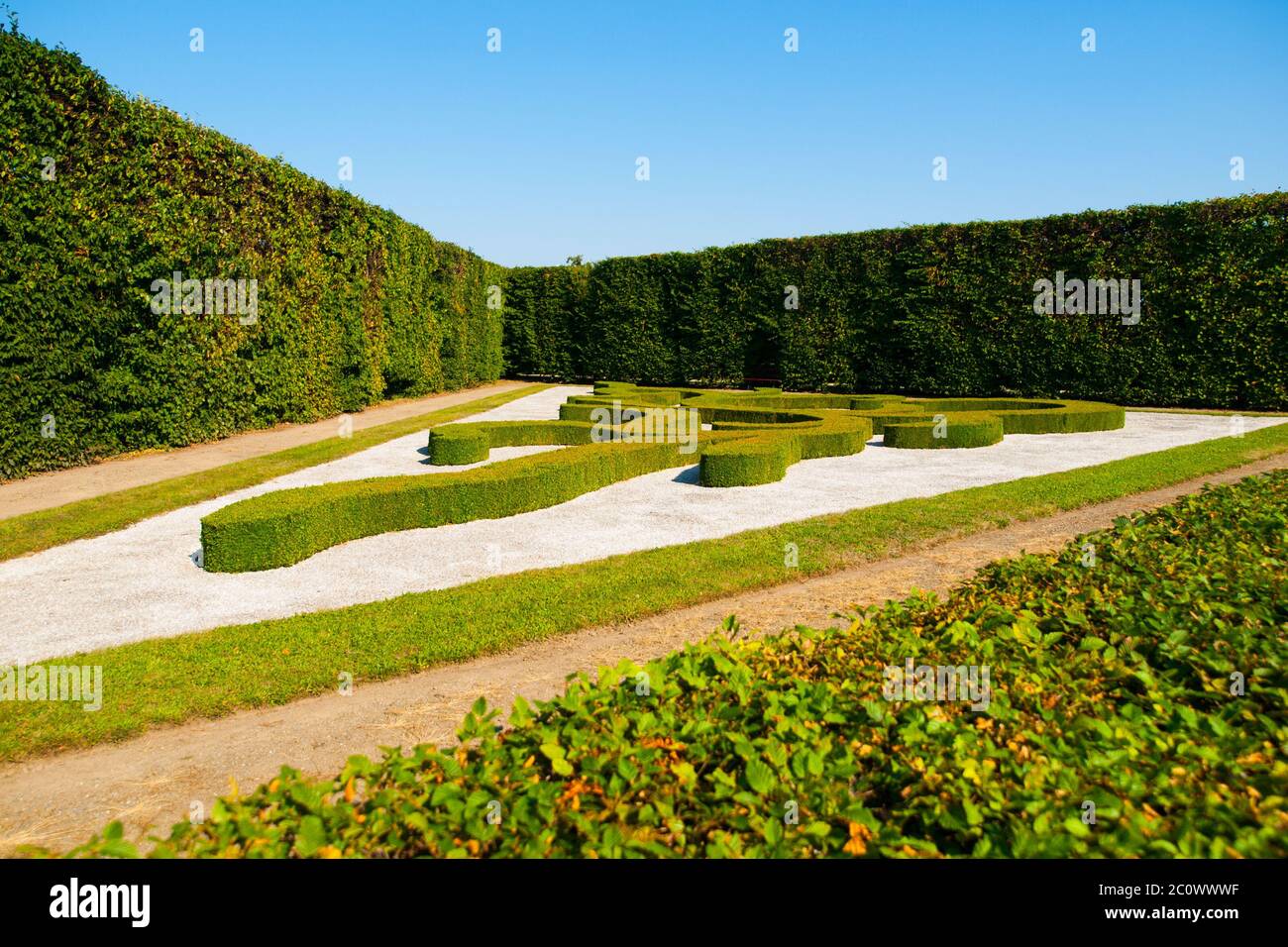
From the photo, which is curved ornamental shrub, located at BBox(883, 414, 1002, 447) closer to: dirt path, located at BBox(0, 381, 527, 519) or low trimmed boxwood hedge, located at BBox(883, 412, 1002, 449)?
low trimmed boxwood hedge, located at BBox(883, 412, 1002, 449)

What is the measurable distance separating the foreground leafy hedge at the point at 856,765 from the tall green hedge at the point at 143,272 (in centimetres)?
1424

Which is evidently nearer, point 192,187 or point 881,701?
point 881,701

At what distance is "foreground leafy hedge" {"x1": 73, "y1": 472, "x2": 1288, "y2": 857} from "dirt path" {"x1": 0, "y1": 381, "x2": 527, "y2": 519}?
1161cm

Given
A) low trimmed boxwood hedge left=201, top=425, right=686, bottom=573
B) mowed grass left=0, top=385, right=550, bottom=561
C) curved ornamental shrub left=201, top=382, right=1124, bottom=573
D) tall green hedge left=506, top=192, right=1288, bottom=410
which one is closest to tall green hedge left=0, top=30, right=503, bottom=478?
mowed grass left=0, top=385, right=550, bottom=561

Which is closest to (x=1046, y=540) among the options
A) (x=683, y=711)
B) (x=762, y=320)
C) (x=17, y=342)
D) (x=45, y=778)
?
(x=683, y=711)

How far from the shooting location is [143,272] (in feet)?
51.4

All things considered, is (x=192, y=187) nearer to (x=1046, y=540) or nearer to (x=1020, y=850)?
(x=1046, y=540)

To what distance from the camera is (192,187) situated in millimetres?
17703

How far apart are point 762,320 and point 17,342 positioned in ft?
87.5

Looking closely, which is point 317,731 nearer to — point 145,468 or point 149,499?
point 149,499

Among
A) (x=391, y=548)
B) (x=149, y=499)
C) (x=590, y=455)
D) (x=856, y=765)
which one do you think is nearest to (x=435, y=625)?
(x=391, y=548)

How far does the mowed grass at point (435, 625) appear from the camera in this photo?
18.3 feet

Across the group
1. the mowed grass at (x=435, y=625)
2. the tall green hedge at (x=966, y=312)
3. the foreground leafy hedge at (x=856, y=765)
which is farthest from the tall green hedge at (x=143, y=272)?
the tall green hedge at (x=966, y=312)

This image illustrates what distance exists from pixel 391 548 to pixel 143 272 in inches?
412
